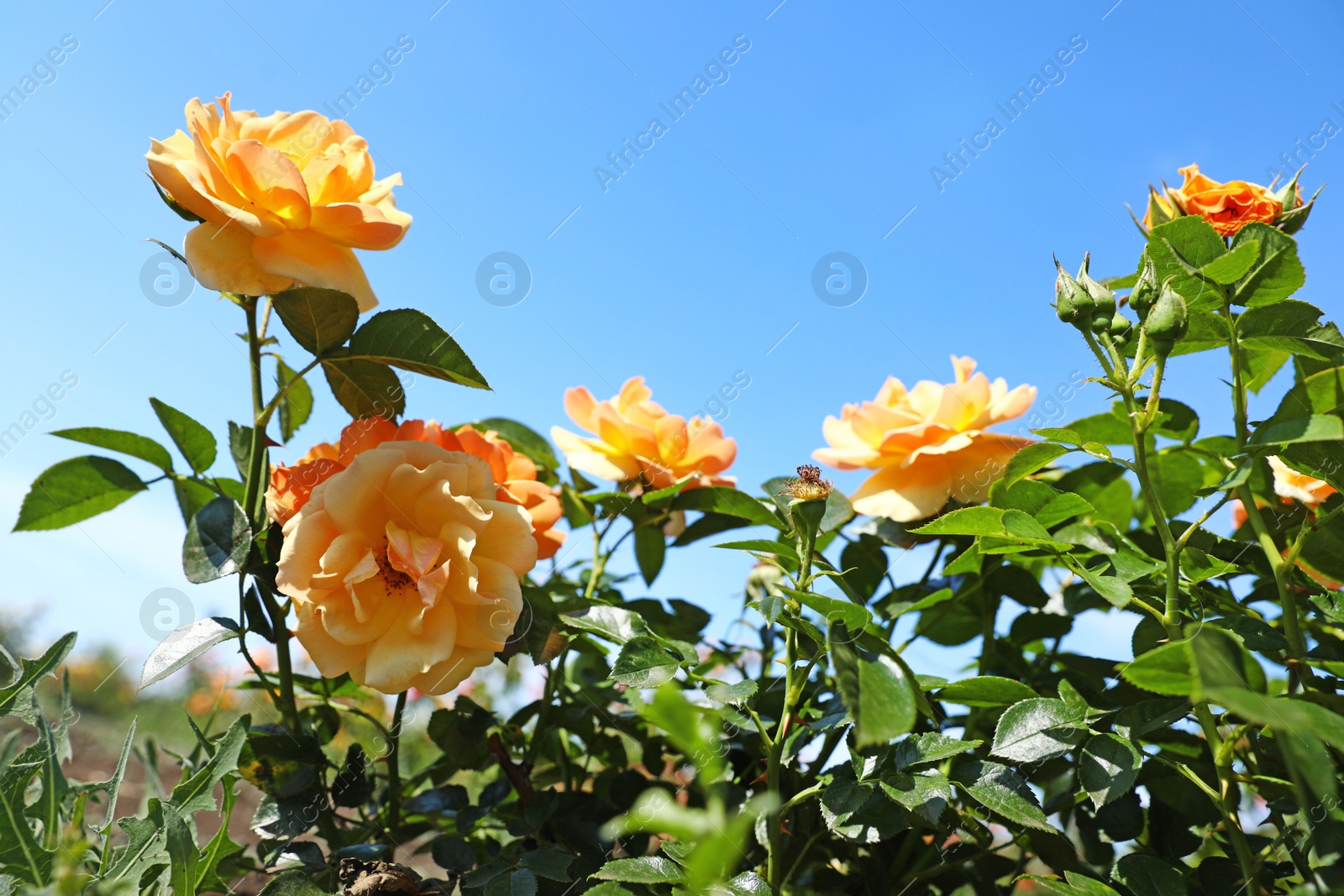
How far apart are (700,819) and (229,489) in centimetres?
95

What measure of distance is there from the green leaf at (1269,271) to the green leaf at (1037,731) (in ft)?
1.43

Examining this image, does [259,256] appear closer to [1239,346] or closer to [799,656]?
[799,656]

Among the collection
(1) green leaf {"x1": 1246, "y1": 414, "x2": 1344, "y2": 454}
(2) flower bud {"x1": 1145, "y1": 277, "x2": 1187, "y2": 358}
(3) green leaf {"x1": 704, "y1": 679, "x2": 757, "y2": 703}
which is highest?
(2) flower bud {"x1": 1145, "y1": 277, "x2": 1187, "y2": 358}

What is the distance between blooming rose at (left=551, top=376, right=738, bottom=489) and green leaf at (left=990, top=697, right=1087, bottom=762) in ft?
1.78

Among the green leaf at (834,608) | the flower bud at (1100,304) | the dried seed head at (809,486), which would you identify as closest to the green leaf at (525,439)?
the dried seed head at (809,486)

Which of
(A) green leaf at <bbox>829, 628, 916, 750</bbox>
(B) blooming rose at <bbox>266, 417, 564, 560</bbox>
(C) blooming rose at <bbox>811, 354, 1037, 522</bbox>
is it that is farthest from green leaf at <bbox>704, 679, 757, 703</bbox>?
(C) blooming rose at <bbox>811, 354, 1037, 522</bbox>

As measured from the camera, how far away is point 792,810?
916mm

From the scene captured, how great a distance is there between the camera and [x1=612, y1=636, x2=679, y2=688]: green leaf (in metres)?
0.76

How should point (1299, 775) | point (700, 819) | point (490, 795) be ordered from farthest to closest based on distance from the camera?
1. point (490, 795)
2. point (1299, 775)
3. point (700, 819)

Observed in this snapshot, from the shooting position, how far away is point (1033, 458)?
794 millimetres

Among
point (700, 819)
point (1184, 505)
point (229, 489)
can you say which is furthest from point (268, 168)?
point (1184, 505)

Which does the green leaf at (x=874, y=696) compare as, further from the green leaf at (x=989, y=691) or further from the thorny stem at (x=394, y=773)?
the thorny stem at (x=394, y=773)

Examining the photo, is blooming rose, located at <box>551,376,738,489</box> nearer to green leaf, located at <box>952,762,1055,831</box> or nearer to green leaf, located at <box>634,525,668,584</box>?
green leaf, located at <box>634,525,668,584</box>

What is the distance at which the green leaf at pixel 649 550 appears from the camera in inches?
47.4
